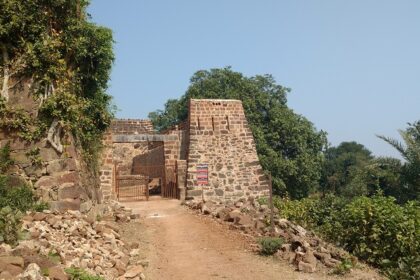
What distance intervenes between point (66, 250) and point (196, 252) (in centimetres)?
276

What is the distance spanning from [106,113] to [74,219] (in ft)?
12.2

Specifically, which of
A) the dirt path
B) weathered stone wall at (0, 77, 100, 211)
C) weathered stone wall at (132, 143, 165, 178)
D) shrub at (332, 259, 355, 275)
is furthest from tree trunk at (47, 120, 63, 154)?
weathered stone wall at (132, 143, 165, 178)

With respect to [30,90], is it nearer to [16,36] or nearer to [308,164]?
[16,36]

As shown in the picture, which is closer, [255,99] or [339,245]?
[339,245]

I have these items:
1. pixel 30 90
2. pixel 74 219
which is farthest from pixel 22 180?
pixel 30 90

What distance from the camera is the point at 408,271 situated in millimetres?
7168

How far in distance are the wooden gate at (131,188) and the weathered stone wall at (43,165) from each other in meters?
6.20

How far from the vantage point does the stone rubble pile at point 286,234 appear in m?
7.39

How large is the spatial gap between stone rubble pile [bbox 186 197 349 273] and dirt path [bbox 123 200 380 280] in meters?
0.25

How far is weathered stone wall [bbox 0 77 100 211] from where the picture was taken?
328 inches

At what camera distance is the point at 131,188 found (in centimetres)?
1675

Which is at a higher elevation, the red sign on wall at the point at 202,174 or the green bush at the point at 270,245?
the red sign on wall at the point at 202,174

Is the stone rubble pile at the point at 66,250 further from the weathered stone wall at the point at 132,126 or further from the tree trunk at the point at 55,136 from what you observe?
the weathered stone wall at the point at 132,126

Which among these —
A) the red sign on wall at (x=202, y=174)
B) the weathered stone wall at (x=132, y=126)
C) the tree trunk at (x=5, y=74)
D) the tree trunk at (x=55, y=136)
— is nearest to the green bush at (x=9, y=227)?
the tree trunk at (x=55, y=136)
